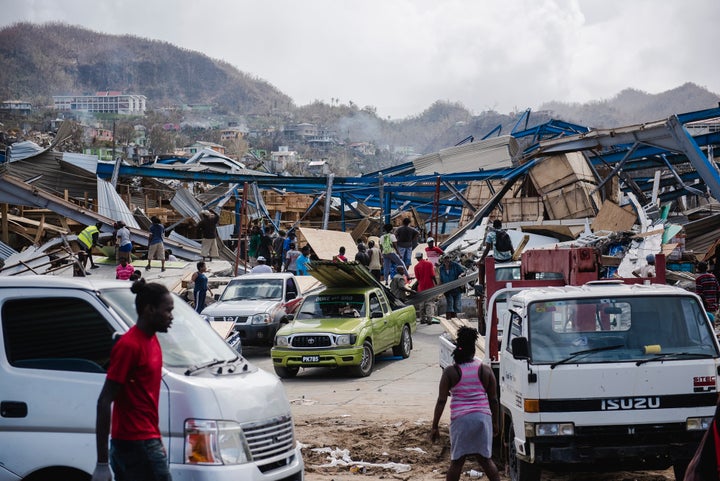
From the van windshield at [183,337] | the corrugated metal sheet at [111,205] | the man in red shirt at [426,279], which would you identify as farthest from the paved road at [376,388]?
the corrugated metal sheet at [111,205]

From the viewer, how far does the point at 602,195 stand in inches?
1294

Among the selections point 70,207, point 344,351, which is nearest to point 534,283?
point 344,351

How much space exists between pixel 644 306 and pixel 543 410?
4.95 feet

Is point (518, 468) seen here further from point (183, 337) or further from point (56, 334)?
point (56, 334)

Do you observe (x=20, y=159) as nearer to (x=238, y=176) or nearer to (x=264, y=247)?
(x=238, y=176)

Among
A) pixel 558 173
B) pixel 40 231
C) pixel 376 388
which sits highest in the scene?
pixel 558 173

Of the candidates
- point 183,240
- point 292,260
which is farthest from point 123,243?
point 183,240

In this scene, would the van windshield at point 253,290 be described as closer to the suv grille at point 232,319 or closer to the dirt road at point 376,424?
the suv grille at point 232,319

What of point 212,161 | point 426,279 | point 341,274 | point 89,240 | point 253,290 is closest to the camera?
point 341,274

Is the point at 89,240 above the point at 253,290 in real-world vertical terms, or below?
above

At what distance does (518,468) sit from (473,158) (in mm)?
29027

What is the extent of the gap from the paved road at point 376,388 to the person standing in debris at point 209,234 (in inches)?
465

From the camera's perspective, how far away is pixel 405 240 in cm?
2820

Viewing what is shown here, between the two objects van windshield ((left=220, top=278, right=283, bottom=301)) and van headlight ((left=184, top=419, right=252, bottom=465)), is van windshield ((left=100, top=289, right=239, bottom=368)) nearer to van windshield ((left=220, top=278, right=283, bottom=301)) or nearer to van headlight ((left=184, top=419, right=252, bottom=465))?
van headlight ((left=184, top=419, right=252, bottom=465))
